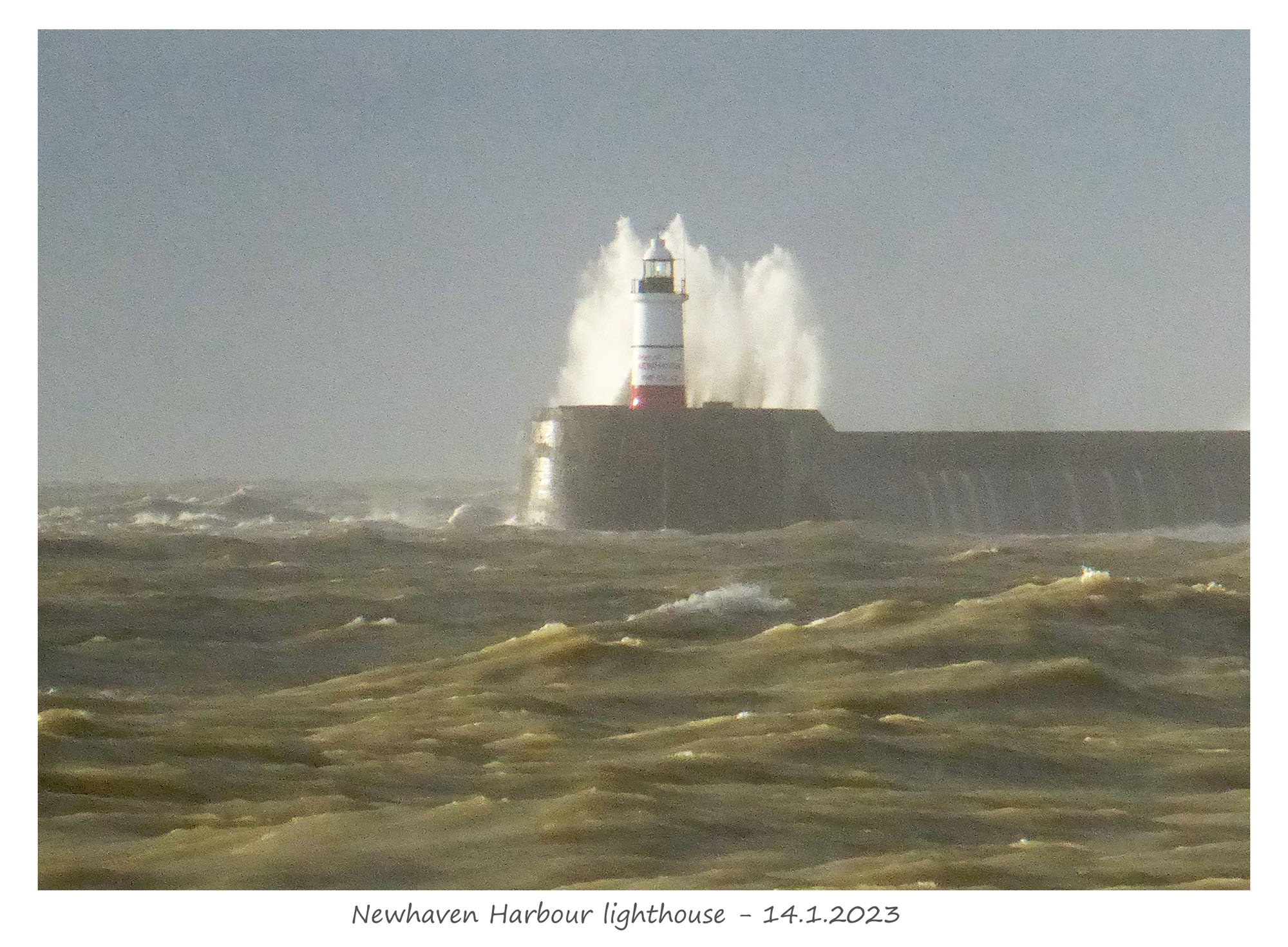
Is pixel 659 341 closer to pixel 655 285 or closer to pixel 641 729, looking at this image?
pixel 655 285

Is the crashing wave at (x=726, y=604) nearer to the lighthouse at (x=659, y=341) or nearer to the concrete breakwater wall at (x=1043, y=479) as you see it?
the lighthouse at (x=659, y=341)

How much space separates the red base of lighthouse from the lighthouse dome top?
4.06 ft

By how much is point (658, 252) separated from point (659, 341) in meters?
0.87

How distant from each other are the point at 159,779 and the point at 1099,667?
13.1 ft

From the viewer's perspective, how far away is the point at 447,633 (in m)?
8.71

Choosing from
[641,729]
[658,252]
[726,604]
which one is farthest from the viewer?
[658,252]

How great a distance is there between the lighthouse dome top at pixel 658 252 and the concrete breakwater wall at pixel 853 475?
1484 mm

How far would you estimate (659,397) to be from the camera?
49.8 feet

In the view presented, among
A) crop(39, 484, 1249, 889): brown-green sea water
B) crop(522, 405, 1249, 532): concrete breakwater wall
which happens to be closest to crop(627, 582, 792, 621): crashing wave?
crop(39, 484, 1249, 889): brown-green sea water

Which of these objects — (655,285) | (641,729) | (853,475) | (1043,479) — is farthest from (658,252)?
(641,729)

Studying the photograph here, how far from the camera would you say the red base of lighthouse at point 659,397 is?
1515cm

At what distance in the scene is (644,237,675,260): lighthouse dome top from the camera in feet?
48.8

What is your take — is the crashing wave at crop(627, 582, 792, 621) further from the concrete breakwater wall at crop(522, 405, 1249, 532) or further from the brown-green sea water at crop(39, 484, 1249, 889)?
the concrete breakwater wall at crop(522, 405, 1249, 532)

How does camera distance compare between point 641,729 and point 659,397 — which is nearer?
point 641,729
